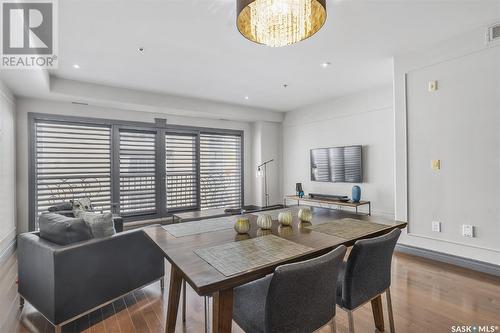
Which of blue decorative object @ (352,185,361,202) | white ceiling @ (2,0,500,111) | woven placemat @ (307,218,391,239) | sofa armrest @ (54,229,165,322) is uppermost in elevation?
white ceiling @ (2,0,500,111)

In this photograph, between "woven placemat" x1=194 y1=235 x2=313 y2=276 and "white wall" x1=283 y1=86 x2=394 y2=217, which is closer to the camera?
"woven placemat" x1=194 y1=235 x2=313 y2=276

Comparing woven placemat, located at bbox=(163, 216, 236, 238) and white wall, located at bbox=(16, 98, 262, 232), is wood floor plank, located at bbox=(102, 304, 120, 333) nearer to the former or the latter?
woven placemat, located at bbox=(163, 216, 236, 238)

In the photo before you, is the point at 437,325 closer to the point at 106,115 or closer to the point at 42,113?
the point at 106,115

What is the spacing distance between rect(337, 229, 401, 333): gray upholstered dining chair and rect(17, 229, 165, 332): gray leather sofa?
4.37ft

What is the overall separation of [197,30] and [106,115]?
302 cm

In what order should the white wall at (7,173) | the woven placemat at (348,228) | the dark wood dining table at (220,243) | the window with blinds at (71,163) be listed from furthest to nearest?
the window with blinds at (71,163) → the white wall at (7,173) → the woven placemat at (348,228) → the dark wood dining table at (220,243)

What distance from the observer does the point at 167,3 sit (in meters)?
2.22

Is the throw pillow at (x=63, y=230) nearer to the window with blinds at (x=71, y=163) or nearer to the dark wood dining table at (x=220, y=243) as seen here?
the dark wood dining table at (x=220, y=243)

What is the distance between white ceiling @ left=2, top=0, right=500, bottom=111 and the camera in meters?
2.33

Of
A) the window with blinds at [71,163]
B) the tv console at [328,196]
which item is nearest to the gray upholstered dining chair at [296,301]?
the tv console at [328,196]

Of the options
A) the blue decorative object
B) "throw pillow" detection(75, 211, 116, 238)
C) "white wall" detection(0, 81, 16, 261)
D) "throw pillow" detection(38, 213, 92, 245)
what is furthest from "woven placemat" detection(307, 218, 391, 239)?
"white wall" detection(0, 81, 16, 261)

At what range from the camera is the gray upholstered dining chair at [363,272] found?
1.38 m
